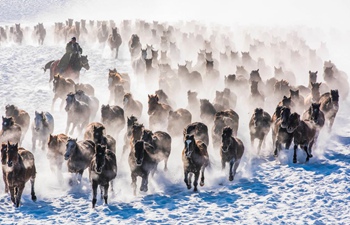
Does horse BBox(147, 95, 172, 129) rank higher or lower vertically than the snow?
higher

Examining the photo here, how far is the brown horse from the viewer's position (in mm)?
10602

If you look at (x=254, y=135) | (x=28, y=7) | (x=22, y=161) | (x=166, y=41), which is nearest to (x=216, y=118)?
(x=254, y=135)

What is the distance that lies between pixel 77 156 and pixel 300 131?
7104mm

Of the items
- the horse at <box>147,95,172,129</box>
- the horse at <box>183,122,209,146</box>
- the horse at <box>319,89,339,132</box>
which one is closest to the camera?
the horse at <box>183,122,209,146</box>

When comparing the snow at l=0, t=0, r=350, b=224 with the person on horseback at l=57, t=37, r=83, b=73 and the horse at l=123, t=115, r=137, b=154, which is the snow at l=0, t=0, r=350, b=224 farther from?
the person on horseback at l=57, t=37, r=83, b=73

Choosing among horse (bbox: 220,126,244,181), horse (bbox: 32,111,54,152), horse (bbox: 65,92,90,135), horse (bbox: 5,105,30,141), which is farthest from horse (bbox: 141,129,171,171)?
horse (bbox: 5,105,30,141)

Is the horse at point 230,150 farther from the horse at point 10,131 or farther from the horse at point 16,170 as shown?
the horse at point 10,131

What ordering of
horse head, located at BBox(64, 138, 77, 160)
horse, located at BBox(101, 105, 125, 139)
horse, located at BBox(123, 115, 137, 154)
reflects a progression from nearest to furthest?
horse head, located at BBox(64, 138, 77, 160) < horse, located at BBox(123, 115, 137, 154) < horse, located at BBox(101, 105, 125, 139)

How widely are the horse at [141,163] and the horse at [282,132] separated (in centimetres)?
441

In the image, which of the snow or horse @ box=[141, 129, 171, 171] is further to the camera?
horse @ box=[141, 129, 171, 171]

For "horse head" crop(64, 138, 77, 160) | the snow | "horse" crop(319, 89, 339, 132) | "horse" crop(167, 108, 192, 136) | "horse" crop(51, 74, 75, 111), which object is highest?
"horse" crop(51, 74, 75, 111)

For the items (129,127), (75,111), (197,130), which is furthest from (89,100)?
(197,130)

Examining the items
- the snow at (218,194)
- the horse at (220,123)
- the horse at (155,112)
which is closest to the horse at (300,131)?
the snow at (218,194)

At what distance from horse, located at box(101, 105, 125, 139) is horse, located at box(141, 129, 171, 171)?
2921 millimetres
